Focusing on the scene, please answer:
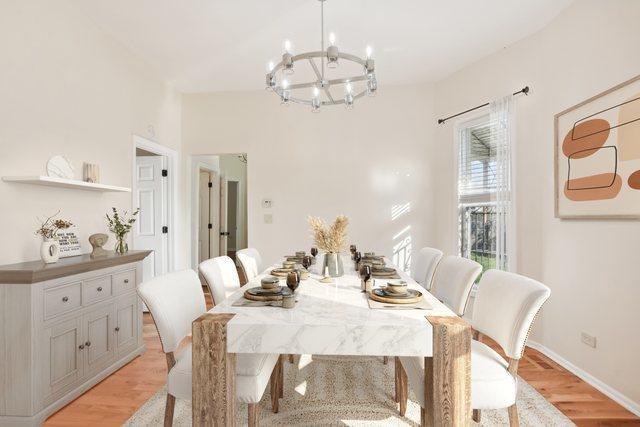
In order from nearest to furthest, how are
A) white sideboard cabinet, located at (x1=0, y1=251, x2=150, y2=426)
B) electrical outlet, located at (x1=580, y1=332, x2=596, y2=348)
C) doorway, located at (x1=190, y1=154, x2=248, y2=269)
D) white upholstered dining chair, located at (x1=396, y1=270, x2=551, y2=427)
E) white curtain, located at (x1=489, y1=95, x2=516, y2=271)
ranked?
white upholstered dining chair, located at (x1=396, y1=270, x2=551, y2=427) → white sideboard cabinet, located at (x1=0, y1=251, x2=150, y2=426) → electrical outlet, located at (x1=580, y1=332, x2=596, y2=348) → white curtain, located at (x1=489, y1=95, x2=516, y2=271) → doorway, located at (x1=190, y1=154, x2=248, y2=269)

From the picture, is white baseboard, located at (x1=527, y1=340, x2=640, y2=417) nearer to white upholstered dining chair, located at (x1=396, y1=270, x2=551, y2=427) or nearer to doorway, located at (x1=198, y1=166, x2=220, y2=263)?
white upholstered dining chair, located at (x1=396, y1=270, x2=551, y2=427)

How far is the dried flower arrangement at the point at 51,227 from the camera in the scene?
7.91 ft

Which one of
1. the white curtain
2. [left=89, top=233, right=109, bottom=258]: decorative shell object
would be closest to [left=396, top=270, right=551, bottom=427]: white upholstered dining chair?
the white curtain

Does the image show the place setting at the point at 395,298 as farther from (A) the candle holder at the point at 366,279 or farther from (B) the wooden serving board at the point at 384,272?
(B) the wooden serving board at the point at 384,272

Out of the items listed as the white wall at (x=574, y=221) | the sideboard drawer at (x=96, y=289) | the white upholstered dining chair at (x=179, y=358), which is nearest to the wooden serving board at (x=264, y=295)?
the white upholstered dining chair at (x=179, y=358)

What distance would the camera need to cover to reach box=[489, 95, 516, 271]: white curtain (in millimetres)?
3354

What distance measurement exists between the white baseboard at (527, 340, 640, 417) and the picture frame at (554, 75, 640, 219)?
1164 mm

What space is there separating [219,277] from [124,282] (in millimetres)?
1065

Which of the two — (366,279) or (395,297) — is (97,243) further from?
(395,297)

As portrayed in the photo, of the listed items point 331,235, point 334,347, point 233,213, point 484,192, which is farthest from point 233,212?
point 334,347

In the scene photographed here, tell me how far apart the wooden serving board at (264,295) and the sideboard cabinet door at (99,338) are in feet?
4.91

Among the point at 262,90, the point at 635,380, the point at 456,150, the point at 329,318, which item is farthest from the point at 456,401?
the point at 262,90

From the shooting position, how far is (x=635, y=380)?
2.18m

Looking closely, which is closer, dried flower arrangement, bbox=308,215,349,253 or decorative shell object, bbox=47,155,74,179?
dried flower arrangement, bbox=308,215,349,253
